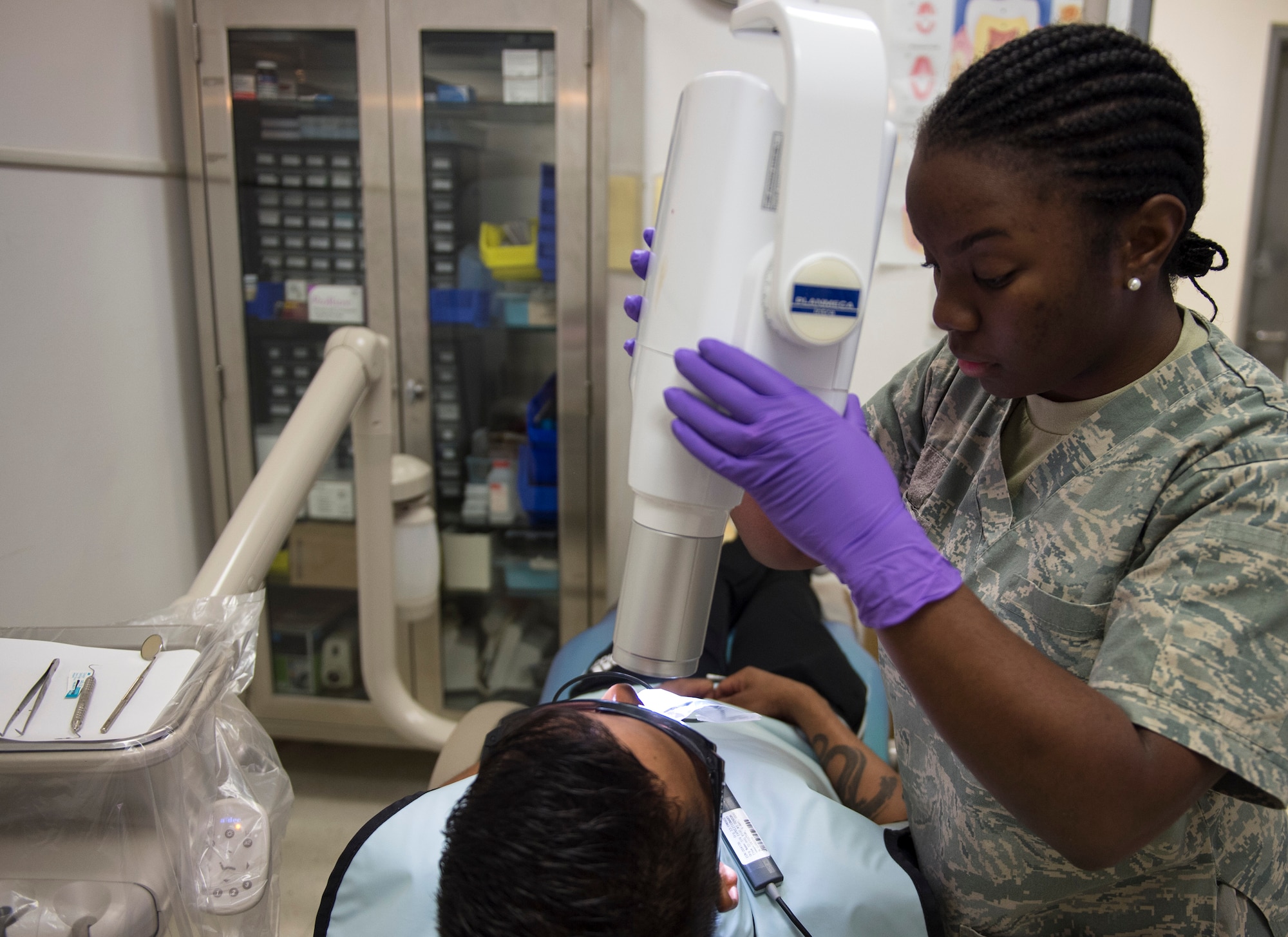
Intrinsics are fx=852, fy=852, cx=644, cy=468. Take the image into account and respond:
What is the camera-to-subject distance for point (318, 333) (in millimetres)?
2395

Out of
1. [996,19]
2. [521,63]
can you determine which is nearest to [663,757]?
[521,63]

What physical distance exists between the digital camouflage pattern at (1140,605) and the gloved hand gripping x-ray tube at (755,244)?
0.28 metres

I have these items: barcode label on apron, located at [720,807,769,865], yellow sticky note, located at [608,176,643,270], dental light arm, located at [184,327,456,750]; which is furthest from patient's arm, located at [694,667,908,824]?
yellow sticky note, located at [608,176,643,270]

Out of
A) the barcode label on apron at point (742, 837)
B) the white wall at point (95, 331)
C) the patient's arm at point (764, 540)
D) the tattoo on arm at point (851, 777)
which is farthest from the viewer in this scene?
the white wall at point (95, 331)

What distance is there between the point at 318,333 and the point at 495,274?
54cm

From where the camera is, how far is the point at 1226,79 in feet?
8.18

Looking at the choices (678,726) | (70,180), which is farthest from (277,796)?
(70,180)

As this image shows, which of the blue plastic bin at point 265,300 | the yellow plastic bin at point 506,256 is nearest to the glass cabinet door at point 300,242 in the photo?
the blue plastic bin at point 265,300

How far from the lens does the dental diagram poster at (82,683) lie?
2.41ft

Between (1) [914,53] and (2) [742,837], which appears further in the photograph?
(1) [914,53]

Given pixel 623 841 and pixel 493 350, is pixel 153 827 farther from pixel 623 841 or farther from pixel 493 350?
pixel 493 350

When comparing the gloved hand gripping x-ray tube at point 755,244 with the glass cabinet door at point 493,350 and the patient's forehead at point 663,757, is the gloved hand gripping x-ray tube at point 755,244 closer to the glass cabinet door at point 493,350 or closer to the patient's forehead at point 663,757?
the patient's forehead at point 663,757

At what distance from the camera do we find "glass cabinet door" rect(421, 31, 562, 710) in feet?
7.33

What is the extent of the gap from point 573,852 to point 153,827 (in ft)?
1.19
